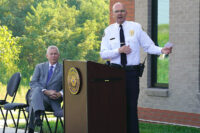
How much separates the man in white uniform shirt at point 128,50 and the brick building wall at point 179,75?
312 centimetres

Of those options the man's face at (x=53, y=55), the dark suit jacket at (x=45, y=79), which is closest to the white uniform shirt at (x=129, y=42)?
the man's face at (x=53, y=55)

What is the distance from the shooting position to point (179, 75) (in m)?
9.43

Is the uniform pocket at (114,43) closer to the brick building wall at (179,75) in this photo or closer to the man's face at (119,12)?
the man's face at (119,12)

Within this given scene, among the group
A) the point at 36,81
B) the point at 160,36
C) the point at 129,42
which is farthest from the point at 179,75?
the point at 129,42

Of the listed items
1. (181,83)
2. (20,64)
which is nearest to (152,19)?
(181,83)

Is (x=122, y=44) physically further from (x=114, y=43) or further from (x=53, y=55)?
(x=53, y=55)

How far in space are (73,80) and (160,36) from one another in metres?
4.77

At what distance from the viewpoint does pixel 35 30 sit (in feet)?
134

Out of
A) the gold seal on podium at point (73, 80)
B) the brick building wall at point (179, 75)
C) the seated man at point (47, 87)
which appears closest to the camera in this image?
the gold seal on podium at point (73, 80)

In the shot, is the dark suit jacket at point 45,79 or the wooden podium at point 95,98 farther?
the dark suit jacket at point 45,79

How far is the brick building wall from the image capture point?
9.09 metres

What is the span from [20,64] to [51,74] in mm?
31345

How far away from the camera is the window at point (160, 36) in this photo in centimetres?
995

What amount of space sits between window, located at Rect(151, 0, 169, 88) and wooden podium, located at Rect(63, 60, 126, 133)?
173 inches
